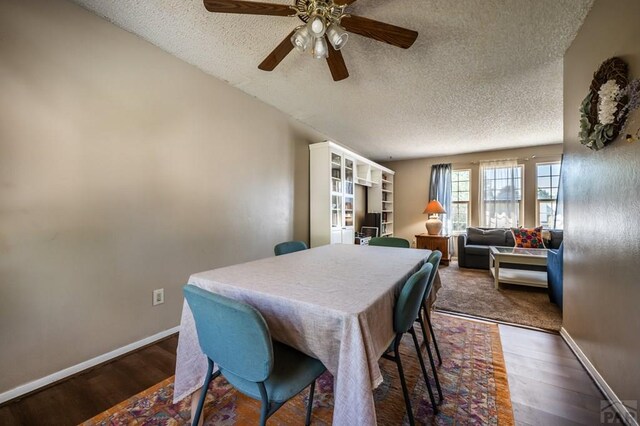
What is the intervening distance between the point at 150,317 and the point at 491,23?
3.38 m

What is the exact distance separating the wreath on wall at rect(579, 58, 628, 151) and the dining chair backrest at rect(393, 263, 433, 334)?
127cm

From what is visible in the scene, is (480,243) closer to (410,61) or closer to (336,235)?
(336,235)

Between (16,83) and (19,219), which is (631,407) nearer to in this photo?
(19,219)

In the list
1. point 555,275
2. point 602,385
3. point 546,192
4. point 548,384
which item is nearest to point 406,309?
point 548,384

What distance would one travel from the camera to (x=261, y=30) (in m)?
1.86

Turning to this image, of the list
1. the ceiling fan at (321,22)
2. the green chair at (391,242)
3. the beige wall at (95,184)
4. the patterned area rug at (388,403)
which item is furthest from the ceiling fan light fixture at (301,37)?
the patterned area rug at (388,403)

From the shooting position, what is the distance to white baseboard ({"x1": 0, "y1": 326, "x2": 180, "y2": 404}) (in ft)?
4.70

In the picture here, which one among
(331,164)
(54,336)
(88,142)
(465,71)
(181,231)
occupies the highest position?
(465,71)

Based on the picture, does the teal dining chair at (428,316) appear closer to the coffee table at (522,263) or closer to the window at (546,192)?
the coffee table at (522,263)

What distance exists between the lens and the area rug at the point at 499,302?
249cm

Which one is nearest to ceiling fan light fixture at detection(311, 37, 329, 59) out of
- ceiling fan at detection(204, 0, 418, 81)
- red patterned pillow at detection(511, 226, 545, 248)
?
ceiling fan at detection(204, 0, 418, 81)

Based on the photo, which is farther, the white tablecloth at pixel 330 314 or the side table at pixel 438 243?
the side table at pixel 438 243

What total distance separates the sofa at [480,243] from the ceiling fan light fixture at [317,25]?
14.7ft

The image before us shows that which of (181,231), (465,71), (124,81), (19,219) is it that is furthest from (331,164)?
(19,219)
